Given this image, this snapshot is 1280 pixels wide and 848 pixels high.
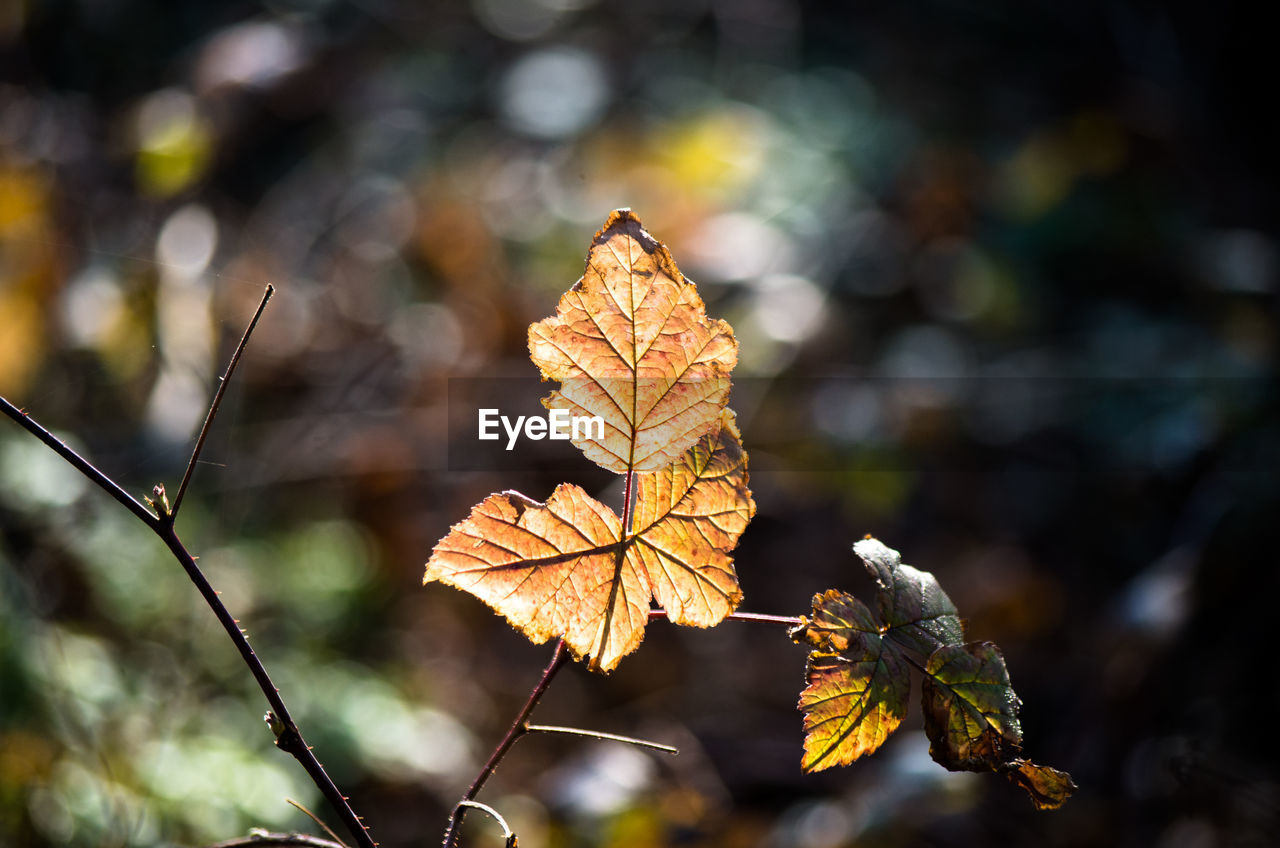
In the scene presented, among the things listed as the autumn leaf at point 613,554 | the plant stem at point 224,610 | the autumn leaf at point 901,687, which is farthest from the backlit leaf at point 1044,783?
the plant stem at point 224,610

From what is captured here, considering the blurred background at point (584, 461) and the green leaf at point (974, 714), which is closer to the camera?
the green leaf at point (974, 714)

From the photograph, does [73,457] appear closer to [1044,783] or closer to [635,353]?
[635,353]

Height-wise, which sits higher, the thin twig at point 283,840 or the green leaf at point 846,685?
the green leaf at point 846,685

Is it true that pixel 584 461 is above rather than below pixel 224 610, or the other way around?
below

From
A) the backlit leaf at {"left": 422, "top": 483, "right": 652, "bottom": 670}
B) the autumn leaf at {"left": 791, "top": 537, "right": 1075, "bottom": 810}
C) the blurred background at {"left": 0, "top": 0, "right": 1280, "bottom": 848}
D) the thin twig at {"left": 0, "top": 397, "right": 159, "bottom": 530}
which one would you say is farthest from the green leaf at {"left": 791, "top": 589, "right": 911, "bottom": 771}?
the blurred background at {"left": 0, "top": 0, "right": 1280, "bottom": 848}

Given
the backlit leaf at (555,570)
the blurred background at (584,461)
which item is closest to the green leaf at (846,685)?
the backlit leaf at (555,570)

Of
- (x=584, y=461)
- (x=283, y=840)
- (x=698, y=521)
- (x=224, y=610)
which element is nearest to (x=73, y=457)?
(x=224, y=610)

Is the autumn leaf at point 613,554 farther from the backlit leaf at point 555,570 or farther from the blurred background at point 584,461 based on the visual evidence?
the blurred background at point 584,461
